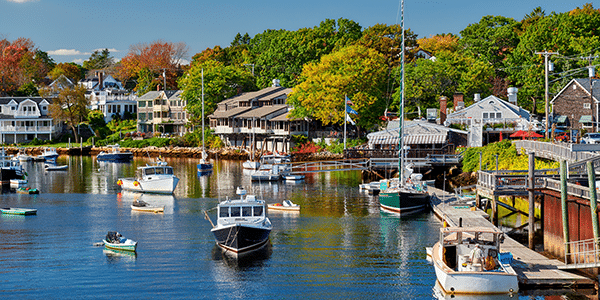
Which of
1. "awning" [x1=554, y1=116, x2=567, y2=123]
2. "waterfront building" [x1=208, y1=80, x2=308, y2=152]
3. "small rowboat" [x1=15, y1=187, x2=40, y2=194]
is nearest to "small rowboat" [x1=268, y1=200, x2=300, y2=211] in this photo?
"small rowboat" [x1=15, y1=187, x2=40, y2=194]

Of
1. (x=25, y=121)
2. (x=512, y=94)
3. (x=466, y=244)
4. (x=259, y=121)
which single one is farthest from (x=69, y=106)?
(x=466, y=244)

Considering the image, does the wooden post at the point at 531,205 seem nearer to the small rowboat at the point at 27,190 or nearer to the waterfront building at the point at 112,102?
the small rowboat at the point at 27,190

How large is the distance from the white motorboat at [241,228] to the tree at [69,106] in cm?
10327

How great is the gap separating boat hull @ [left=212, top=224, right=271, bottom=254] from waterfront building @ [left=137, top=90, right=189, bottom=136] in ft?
319

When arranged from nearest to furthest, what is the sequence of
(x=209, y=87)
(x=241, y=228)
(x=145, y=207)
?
(x=241, y=228) < (x=145, y=207) < (x=209, y=87)

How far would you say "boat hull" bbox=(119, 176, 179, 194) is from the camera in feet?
207

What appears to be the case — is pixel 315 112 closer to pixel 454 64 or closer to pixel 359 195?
pixel 454 64

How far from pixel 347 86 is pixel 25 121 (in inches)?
3006

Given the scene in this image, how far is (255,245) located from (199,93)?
87.8 meters

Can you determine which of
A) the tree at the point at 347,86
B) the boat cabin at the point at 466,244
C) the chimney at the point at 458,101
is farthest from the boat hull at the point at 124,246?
the tree at the point at 347,86

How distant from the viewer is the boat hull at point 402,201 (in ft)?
163

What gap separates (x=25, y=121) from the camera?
134750mm

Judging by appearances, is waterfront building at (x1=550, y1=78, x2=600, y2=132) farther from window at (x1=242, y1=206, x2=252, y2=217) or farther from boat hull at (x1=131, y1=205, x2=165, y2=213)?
window at (x1=242, y1=206, x2=252, y2=217)

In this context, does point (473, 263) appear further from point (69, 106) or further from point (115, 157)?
point (69, 106)
